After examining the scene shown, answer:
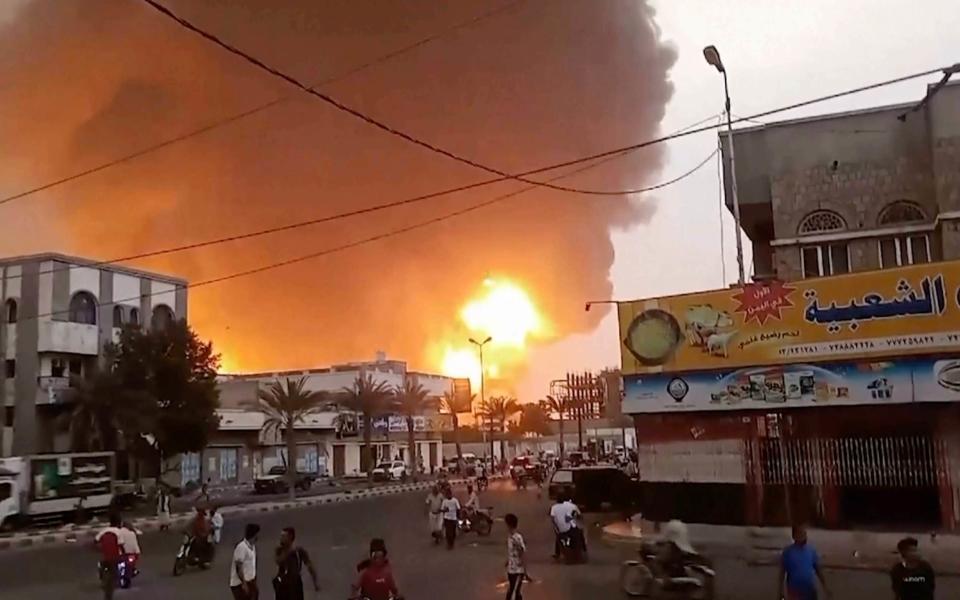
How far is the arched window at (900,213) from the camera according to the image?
24750mm

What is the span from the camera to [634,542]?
21.8 metres

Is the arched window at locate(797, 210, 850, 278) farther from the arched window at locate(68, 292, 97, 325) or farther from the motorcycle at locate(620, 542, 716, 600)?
the arched window at locate(68, 292, 97, 325)

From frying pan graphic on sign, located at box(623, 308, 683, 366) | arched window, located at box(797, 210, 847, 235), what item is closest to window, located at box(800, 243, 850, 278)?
arched window, located at box(797, 210, 847, 235)

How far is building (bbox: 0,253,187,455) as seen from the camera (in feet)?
155

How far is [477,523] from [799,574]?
17.3 m

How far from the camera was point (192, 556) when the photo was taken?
65.3 feet

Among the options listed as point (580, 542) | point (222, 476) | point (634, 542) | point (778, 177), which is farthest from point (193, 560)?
point (222, 476)

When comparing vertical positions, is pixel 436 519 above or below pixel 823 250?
below

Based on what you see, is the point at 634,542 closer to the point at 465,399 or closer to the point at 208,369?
the point at 208,369

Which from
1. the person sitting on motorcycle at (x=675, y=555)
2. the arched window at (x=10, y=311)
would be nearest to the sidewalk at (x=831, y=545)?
the person sitting on motorcycle at (x=675, y=555)

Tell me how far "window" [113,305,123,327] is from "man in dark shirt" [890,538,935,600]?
48920 millimetres

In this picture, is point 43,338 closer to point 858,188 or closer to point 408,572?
point 408,572

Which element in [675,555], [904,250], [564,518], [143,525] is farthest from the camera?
[143,525]

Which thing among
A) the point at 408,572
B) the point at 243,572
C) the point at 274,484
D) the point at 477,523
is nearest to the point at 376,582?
the point at 243,572
